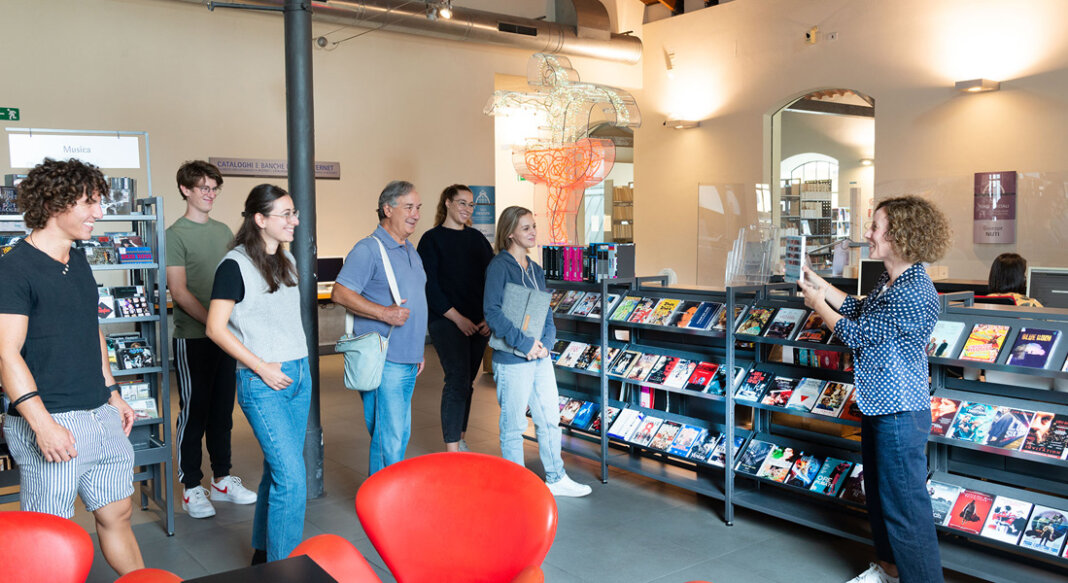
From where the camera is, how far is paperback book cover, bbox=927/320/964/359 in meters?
3.28

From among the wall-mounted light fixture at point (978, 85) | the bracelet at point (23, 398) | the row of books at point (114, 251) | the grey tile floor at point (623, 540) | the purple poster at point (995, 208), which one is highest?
the wall-mounted light fixture at point (978, 85)

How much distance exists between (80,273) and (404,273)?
1.44m

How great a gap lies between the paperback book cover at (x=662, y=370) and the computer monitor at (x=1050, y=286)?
304 centimetres

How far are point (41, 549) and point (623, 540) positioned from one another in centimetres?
262

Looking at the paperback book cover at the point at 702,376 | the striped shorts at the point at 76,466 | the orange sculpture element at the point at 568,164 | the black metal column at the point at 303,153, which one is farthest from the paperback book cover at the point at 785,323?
the orange sculpture element at the point at 568,164

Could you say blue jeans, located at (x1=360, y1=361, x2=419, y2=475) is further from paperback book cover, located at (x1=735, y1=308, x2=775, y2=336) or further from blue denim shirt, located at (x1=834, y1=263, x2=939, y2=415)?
blue denim shirt, located at (x1=834, y1=263, x2=939, y2=415)

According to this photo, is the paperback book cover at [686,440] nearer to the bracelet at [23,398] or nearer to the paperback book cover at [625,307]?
the paperback book cover at [625,307]

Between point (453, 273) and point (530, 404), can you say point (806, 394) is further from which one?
point (453, 273)

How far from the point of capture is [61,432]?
8.02ft

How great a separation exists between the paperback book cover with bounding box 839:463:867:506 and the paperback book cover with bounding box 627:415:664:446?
118cm

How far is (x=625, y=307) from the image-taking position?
4719 mm

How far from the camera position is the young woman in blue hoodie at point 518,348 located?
4180 millimetres

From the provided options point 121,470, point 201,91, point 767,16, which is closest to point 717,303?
point 121,470

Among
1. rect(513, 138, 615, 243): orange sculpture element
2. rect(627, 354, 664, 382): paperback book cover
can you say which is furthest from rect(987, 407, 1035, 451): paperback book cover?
rect(513, 138, 615, 243): orange sculpture element
